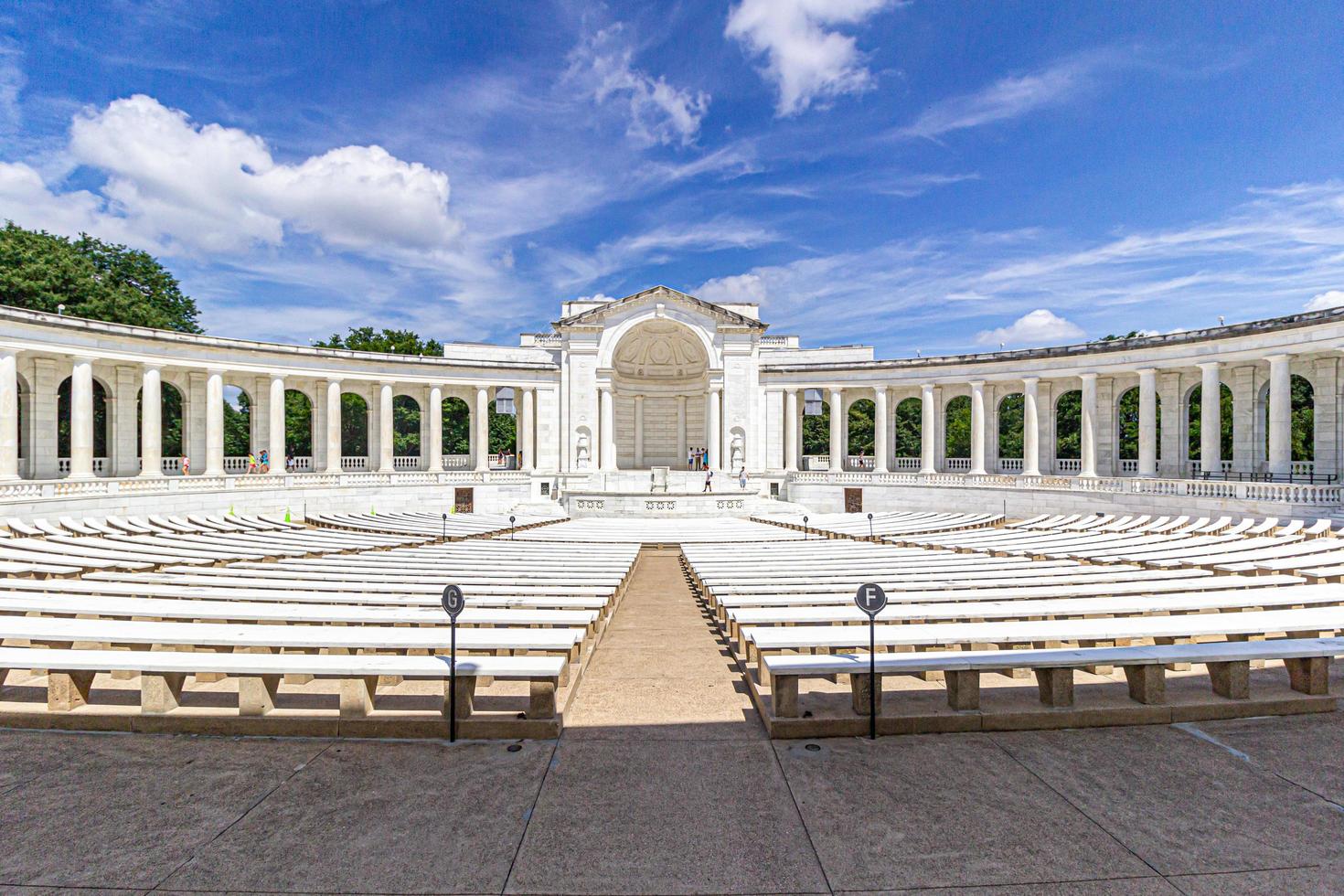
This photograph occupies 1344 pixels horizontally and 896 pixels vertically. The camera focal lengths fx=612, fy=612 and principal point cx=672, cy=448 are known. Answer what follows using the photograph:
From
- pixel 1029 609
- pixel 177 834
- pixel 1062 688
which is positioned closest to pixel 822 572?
pixel 1029 609

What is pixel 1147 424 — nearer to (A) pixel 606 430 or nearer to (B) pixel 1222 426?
(B) pixel 1222 426

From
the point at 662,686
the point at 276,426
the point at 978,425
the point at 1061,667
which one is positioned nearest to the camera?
the point at 1061,667

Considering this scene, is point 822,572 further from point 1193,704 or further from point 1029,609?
point 1193,704

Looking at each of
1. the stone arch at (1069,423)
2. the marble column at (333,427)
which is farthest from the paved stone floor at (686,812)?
the stone arch at (1069,423)

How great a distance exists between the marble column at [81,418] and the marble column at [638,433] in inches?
1536

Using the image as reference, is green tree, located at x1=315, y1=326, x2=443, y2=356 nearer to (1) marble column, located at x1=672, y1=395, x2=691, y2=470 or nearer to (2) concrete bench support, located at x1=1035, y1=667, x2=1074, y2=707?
(1) marble column, located at x1=672, y1=395, x2=691, y2=470

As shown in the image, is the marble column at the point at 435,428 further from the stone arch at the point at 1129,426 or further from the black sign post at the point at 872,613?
the stone arch at the point at 1129,426

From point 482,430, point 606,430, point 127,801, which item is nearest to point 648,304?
point 606,430

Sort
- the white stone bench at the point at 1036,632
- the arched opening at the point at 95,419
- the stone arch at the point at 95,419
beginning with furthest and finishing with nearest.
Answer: the stone arch at the point at 95,419
the arched opening at the point at 95,419
the white stone bench at the point at 1036,632

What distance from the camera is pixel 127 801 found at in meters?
5.72

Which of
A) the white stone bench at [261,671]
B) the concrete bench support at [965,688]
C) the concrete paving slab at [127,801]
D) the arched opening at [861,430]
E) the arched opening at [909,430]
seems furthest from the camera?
the arched opening at [909,430]

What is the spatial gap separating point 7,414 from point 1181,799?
4695 cm

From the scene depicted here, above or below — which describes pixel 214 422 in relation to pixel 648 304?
below

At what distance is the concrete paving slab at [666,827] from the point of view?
4676mm
